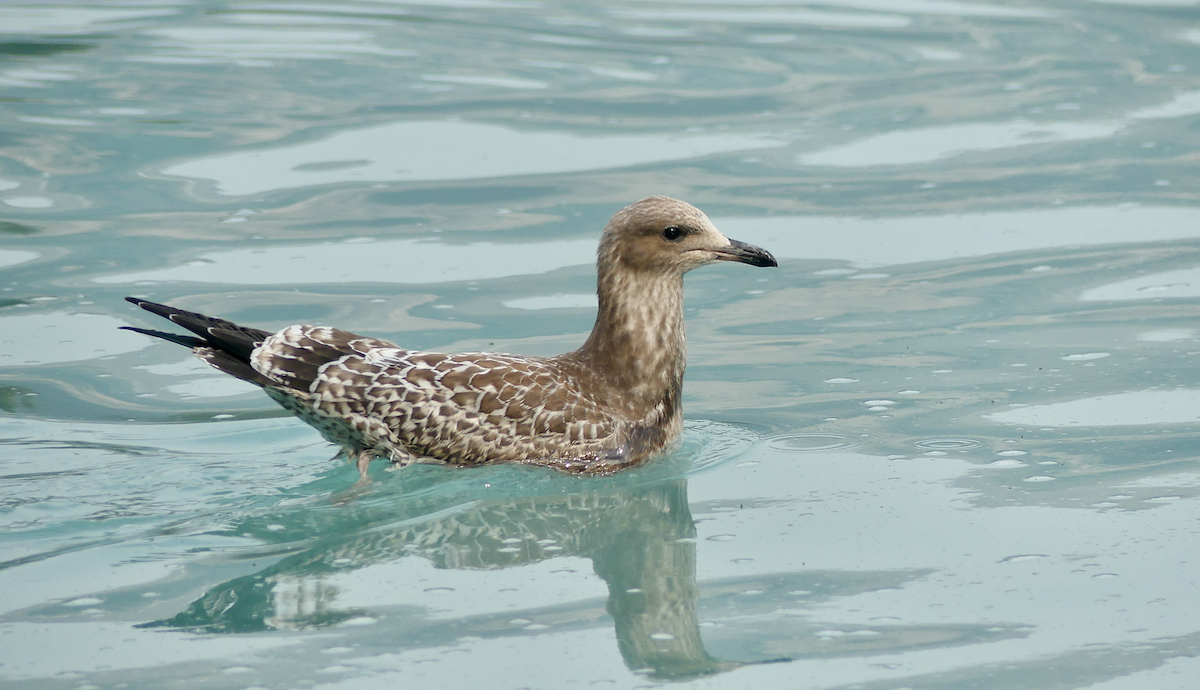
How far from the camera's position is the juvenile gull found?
7.31 meters

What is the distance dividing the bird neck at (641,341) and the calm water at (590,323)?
44cm

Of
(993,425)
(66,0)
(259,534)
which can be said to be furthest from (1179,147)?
(66,0)

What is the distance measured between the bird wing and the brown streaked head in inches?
33.0

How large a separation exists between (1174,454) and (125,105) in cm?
1016

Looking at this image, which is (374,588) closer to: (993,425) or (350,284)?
(993,425)

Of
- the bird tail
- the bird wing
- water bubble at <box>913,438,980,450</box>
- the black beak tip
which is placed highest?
the black beak tip

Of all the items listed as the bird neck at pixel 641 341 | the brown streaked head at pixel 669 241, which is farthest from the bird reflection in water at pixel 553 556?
the brown streaked head at pixel 669 241

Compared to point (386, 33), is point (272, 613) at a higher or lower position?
lower

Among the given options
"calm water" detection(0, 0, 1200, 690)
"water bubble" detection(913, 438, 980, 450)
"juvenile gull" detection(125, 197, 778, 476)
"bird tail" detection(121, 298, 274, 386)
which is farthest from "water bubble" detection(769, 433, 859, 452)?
"bird tail" detection(121, 298, 274, 386)

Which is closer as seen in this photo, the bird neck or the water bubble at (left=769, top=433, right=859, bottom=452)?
the water bubble at (left=769, top=433, right=859, bottom=452)

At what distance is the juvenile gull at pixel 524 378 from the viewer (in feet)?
24.0

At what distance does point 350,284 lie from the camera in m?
10.4

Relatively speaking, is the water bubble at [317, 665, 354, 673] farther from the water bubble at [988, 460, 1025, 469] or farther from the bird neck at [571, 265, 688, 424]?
the water bubble at [988, 460, 1025, 469]

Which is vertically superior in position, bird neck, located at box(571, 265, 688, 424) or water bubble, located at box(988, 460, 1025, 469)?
bird neck, located at box(571, 265, 688, 424)
